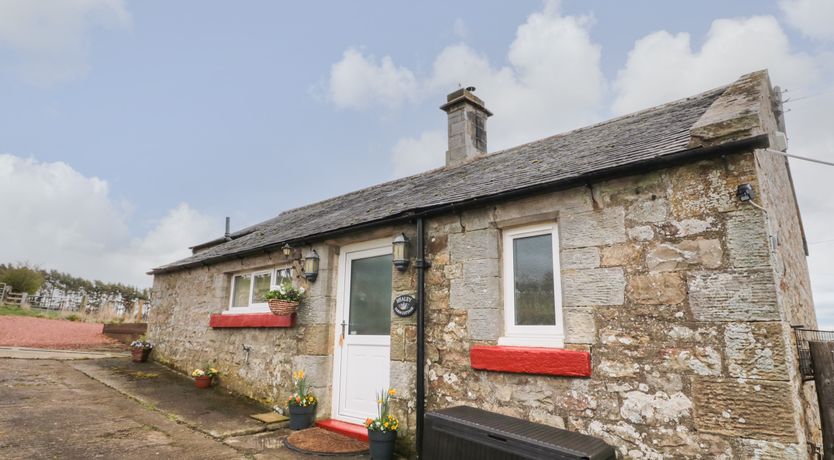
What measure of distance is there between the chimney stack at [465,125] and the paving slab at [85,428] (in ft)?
20.1

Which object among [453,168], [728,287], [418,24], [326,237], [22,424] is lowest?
[22,424]

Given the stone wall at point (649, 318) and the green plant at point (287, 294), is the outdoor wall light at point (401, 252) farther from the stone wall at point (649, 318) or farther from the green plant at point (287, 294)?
the green plant at point (287, 294)

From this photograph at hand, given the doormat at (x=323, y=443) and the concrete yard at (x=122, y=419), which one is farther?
the doormat at (x=323, y=443)

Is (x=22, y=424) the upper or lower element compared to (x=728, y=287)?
lower

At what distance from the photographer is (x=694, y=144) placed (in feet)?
10.6

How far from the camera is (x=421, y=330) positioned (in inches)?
183

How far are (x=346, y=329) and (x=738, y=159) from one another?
4.86 meters

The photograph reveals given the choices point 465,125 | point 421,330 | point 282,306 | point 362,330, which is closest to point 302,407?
point 362,330

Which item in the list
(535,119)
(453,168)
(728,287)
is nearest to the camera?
(728,287)

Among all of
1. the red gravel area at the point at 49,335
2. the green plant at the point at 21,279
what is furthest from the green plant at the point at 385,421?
the green plant at the point at 21,279

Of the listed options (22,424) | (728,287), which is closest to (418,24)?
(728,287)

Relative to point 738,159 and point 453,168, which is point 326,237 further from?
point 738,159

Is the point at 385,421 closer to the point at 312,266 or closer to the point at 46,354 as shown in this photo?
the point at 312,266

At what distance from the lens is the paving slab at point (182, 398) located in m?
5.39
